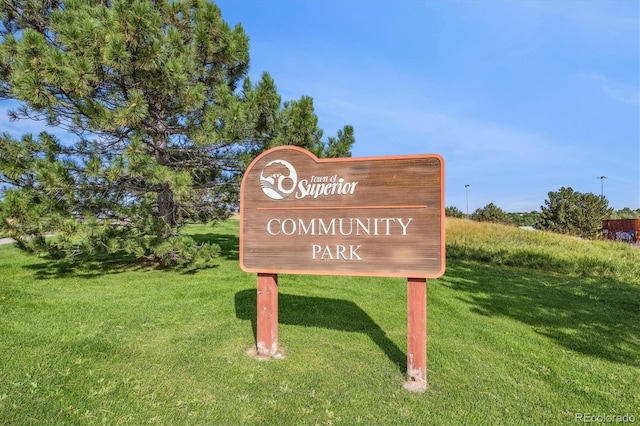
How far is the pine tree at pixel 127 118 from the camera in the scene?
4930 millimetres

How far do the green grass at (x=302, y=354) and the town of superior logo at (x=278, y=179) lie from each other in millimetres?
1547

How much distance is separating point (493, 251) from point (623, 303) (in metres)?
5.66

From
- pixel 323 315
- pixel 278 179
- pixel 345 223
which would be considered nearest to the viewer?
pixel 345 223

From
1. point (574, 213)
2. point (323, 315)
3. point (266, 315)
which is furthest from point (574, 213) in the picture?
point (266, 315)

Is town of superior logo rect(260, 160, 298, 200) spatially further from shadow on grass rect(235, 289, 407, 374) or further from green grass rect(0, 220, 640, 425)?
shadow on grass rect(235, 289, 407, 374)

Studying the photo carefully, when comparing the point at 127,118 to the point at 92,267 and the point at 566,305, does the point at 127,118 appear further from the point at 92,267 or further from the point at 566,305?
the point at 566,305

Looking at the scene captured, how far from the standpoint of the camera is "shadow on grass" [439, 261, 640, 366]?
4.05 meters

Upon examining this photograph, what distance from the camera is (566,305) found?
224 inches

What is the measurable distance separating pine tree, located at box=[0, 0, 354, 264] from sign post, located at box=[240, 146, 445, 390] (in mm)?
2487

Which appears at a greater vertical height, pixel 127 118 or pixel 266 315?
pixel 127 118

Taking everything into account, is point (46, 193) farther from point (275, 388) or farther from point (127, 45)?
point (275, 388)

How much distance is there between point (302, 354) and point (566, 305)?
4628 millimetres

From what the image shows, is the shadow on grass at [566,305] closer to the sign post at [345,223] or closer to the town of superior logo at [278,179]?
the sign post at [345,223]

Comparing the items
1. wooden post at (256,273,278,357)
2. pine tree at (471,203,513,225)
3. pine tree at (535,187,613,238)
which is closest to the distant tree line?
pine tree at (535,187,613,238)
